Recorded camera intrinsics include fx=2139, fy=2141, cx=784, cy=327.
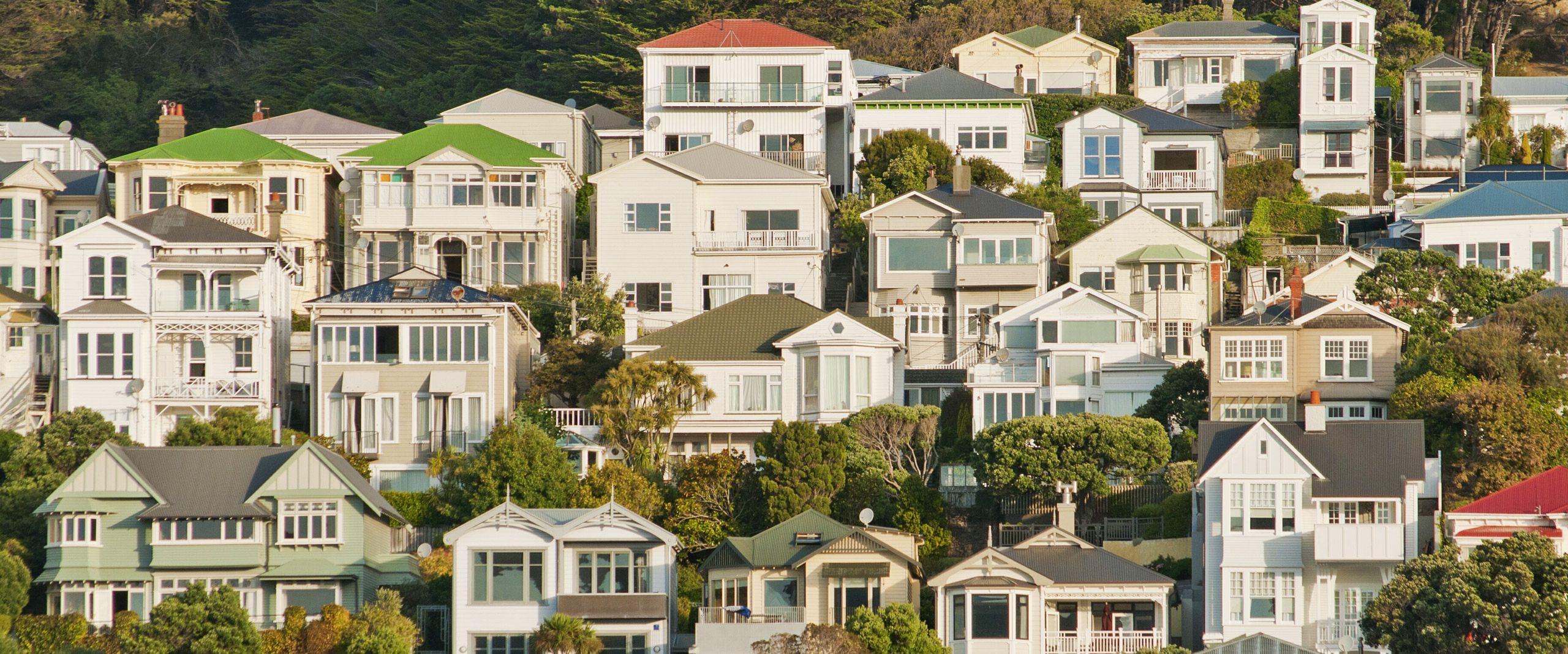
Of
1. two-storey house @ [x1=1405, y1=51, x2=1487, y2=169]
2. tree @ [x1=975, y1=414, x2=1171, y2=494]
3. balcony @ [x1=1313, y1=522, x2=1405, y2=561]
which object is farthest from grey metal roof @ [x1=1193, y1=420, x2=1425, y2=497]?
two-storey house @ [x1=1405, y1=51, x2=1487, y2=169]

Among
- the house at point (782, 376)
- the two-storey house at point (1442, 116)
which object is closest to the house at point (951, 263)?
the house at point (782, 376)

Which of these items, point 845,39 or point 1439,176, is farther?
point 845,39

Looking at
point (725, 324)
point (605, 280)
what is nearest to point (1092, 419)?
point (725, 324)

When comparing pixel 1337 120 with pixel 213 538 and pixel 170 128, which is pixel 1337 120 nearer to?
pixel 170 128

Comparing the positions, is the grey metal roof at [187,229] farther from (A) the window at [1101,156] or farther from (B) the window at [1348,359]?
(B) the window at [1348,359]

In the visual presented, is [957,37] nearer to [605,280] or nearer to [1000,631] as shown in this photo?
[605,280]

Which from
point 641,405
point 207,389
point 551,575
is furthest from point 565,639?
point 207,389
